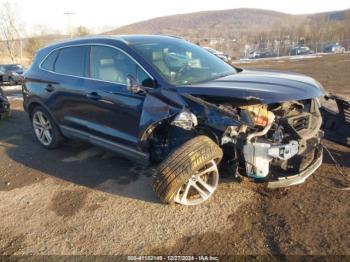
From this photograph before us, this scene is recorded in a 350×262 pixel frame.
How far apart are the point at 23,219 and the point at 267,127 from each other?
111 inches

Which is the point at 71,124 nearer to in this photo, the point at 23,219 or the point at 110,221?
the point at 23,219

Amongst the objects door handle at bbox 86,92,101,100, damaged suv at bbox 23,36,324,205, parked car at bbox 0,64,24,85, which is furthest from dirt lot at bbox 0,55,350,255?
parked car at bbox 0,64,24,85

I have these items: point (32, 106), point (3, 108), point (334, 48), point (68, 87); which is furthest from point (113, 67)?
point (334, 48)

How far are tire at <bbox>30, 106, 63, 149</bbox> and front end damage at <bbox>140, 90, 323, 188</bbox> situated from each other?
2.29 meters

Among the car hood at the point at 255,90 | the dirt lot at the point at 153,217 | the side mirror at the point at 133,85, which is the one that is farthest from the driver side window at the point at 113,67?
the dirt lot at the point at 153,217

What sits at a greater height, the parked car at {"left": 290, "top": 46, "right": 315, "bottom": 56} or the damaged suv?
the damaged suv

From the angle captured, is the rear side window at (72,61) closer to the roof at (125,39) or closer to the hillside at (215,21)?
the roof at (125,39)

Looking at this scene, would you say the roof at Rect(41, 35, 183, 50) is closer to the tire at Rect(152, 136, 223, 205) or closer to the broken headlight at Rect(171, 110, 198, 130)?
the broken headlight at Rect(171, 110, 198, 130)

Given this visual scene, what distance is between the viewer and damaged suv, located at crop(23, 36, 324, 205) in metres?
3.25

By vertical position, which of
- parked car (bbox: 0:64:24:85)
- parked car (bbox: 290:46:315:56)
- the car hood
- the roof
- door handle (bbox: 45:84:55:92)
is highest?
the roof

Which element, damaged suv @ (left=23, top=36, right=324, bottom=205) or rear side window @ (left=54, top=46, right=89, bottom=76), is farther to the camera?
rear side window @ (left=54, top=46, right=89, bottom=76)

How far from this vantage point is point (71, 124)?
489 centimetres

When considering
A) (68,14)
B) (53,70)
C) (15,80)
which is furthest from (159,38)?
(68,14)

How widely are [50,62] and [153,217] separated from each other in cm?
324
